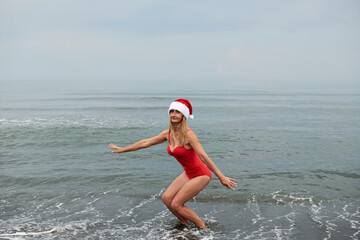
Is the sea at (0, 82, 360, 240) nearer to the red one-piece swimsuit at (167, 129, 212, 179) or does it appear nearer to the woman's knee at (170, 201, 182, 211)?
the woman's knee at (170, 201, 182, 211)

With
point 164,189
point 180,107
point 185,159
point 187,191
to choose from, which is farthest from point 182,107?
point 164,189

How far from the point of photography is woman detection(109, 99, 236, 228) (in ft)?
17.6

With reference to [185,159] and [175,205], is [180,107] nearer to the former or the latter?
[185,159]

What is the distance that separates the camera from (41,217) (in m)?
6.80

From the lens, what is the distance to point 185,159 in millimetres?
5547

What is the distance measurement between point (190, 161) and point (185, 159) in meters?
0.10

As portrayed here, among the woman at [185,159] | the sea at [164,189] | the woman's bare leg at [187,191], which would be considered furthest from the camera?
the sea at [164,189]

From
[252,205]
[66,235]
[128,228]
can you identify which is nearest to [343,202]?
[252,205]

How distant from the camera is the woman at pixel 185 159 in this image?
5.38 metres

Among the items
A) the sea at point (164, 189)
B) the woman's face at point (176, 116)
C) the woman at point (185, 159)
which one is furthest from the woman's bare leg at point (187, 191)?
the woman's face at point (176, 116)

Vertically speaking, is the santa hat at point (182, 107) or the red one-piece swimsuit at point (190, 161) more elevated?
the santa hat at point (182, 107)

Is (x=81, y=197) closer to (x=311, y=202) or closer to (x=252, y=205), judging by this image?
(x=252, y=205)

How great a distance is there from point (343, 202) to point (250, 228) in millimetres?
2822

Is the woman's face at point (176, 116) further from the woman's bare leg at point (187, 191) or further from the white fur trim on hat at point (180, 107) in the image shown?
the woman's bare leg at point (187, 191)
